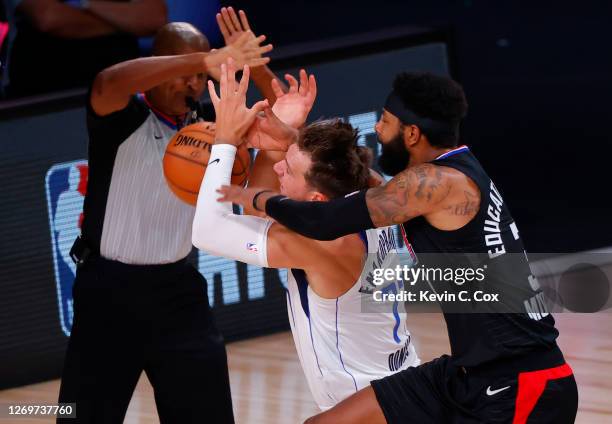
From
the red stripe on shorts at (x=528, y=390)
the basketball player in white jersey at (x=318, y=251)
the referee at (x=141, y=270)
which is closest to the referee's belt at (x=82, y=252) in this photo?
the referee at (x=141, y=270)

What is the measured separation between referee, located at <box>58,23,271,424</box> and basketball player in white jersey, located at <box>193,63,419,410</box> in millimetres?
447

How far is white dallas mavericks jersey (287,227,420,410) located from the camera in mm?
4773

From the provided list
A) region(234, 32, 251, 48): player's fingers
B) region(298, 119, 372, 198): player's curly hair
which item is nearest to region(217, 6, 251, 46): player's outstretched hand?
region(234, 32, 251, 48): player's fingers

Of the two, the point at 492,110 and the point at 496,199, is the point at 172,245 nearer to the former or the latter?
the point at 496,199

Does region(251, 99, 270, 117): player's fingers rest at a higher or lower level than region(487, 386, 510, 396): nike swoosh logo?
higher

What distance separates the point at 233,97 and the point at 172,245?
983 millimetres

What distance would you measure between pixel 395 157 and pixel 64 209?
3.48 m

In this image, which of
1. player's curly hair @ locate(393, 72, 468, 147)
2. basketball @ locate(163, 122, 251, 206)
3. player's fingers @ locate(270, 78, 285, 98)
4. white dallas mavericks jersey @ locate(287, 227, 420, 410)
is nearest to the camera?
player's curly hair @ locate(393, 72, 468, 147)

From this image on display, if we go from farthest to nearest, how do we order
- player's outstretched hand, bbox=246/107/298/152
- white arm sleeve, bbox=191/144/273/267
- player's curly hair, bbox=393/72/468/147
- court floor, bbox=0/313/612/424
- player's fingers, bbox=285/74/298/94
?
court floor, bbox=0/313/612/424 < player's fingers, bbox=285/74/298/94 < player's outstretched hand, bbox=246/107/298/152 < white arm sleeve, bbox=191/144/273/267 < player's curly hair, bbox=393/72/468/147

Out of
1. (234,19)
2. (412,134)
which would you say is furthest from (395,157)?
(234,19)

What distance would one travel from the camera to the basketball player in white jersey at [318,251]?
15.2 ft

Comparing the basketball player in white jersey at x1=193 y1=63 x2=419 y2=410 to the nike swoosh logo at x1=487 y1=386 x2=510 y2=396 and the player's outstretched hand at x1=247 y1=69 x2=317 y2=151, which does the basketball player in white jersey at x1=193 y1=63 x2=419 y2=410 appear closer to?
the player's outstretched hand at x1=247 y1=69 x2=317 y2=151

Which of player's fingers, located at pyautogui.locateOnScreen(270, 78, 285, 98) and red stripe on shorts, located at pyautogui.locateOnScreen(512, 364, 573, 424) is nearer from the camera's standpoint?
red stripe on shorts, located at pyautogui.locateOnScreen(512, 364, 573, 424)
